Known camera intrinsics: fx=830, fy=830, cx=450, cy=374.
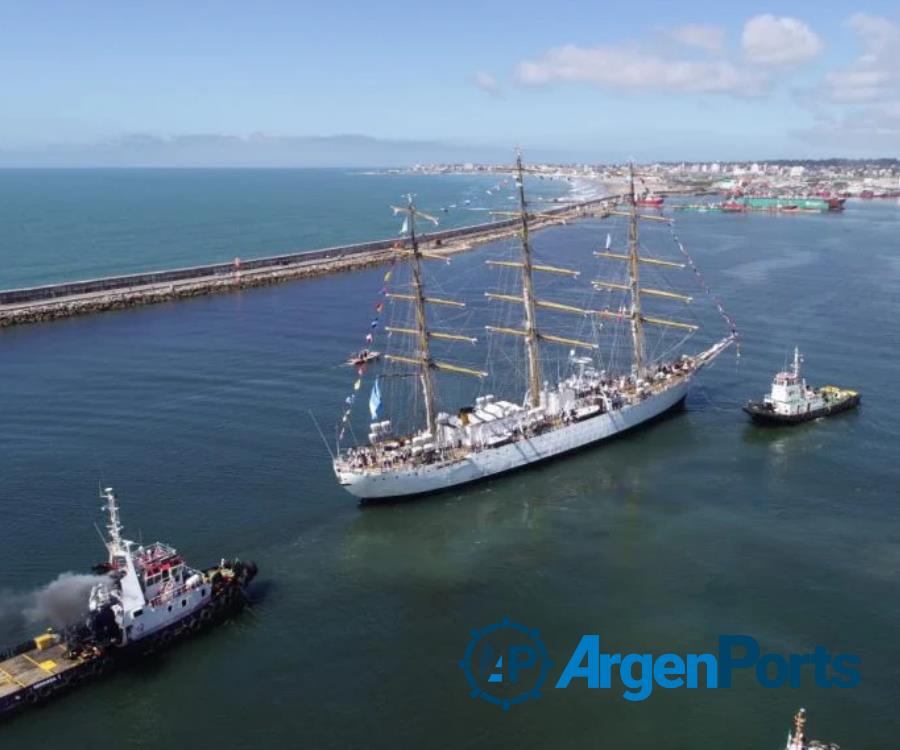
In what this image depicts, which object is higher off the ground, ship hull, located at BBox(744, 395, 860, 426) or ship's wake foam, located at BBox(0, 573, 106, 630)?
ship hull, located at BBox(744, 395, 860, 426)

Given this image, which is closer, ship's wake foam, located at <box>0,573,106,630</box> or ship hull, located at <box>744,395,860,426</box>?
ship's wake foam, located at <box>0,573,106,630</box>

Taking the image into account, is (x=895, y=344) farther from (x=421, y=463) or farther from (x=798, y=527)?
(x=421, y=463)

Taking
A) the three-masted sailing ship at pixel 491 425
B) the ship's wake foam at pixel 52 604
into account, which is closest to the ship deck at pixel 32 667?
the ship's wake foam at pixel 52 604

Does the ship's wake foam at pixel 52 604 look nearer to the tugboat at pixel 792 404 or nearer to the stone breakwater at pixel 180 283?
the tugboat at pixel 792 404

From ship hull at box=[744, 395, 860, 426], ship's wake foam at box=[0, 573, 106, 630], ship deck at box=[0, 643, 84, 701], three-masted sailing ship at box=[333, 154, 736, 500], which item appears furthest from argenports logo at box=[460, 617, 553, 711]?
ship hull at box=[744, 395, 860, 426]

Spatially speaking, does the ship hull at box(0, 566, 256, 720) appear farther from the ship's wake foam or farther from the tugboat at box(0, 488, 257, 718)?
the ship's wake foam

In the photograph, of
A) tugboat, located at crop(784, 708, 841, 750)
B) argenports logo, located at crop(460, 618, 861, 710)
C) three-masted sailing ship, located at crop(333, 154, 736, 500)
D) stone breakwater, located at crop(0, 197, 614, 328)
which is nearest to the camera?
tugboat, located at crop(784, 708, 841, 750)

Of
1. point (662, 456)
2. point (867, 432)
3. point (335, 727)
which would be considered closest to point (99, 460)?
point (335, 727)
